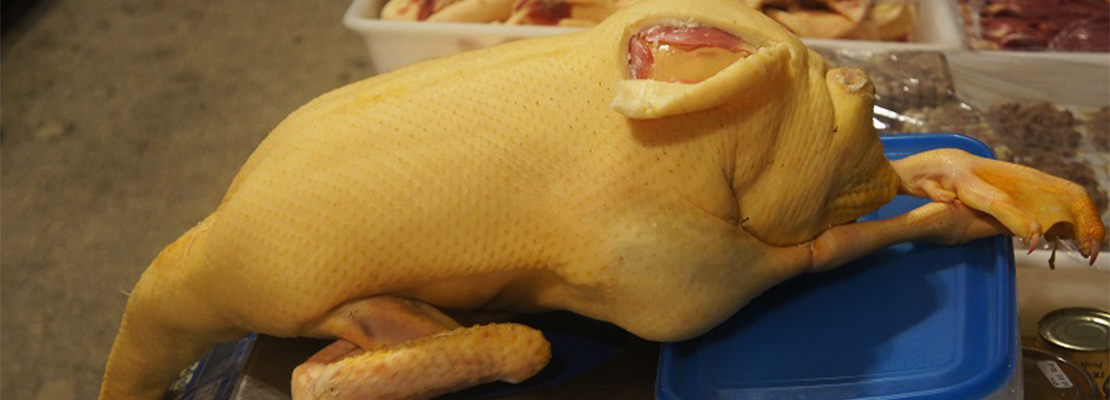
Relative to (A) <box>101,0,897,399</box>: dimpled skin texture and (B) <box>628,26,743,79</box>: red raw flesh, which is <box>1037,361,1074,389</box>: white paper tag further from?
(B) <box>628,26,743,79</box>: red raw flesh

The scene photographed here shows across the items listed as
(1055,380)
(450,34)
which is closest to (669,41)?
(1055,380)

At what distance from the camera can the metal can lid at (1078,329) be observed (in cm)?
130

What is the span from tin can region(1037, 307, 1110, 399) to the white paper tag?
0.05m

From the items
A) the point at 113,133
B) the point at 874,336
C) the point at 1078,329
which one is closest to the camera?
the point at 874,336

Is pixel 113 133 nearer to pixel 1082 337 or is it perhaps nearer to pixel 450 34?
pixel 450 34

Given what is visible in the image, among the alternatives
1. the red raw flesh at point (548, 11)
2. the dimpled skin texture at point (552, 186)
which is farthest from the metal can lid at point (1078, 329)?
the red raw flesh at point (548, 11)

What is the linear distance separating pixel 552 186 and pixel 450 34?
995 millimetres

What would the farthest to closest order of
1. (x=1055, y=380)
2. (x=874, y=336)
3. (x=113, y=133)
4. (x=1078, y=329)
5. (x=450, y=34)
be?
(x=113, y=133)
(x=450, y=34)
(x=1078, y=329)
(x=1055, y=380)
(x=874, y=336)

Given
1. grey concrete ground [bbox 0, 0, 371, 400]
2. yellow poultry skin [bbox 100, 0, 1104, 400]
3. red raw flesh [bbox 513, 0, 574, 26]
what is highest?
yellow poultry skin [bbox 100, 0, 1104, 400]

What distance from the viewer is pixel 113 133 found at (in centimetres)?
260

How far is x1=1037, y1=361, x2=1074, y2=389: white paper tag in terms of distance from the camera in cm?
121

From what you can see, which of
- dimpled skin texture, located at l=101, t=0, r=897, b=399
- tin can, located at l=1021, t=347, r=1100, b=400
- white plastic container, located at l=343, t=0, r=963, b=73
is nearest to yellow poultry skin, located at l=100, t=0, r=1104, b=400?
dimpled skin texture, located at l=101, t=0, r=897, b=399

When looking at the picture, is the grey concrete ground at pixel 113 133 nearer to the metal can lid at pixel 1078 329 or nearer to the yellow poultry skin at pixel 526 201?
the yellow poultry skin at pixel 526 201

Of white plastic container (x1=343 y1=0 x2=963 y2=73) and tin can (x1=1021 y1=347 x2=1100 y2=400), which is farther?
white plastic container (x1=343 y1=0 x2=963 y2=73)
